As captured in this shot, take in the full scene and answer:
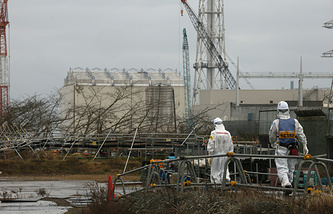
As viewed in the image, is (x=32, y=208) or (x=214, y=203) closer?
(x=214, y=203)

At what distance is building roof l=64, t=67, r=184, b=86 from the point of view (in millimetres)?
98188

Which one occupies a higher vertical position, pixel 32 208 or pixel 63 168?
pixel 32 208

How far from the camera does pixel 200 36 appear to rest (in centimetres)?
10238

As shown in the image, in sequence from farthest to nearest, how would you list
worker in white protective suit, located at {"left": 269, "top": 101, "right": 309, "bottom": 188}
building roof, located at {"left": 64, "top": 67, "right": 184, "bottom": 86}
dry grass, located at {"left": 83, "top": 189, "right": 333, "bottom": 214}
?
building roof, located at {"left": 64, "top": 67, "right": 184, "bottom": 86}
worker in white protective suit, located at {"left": 269, "top": 101, "right": 309, "bottom": 188}
dry grass, located at {"left": 83, "top": 189, "right": 333, "bottom": 214}

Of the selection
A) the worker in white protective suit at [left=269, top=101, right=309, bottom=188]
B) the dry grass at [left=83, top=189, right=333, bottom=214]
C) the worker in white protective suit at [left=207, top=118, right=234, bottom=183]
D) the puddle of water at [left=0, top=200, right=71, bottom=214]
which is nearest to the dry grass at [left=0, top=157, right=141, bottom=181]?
the puddle of water at [left=0, top=200, right=71, bottom=214]

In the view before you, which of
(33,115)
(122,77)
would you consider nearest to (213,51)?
(122,77)

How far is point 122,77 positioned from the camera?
102m

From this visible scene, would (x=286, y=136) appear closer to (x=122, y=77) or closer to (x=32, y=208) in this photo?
(x=32, y=208)

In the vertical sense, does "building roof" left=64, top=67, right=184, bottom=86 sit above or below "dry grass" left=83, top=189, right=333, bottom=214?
above

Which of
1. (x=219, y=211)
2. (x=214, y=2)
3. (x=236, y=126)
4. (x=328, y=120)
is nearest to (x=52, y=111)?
(x=328, y=120)

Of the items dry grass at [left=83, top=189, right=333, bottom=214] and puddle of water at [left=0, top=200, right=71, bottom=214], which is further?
puddle of water at [left=0, top=200, right=71, bottom=214]

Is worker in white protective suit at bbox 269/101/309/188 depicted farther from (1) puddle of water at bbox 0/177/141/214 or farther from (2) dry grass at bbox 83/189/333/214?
(1) puddle of water at bbox 0/177/141/214

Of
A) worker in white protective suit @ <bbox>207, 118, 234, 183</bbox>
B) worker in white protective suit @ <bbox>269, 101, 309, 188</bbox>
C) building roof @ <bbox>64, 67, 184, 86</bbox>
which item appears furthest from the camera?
building roof @ <bbox>64, 67, 184, 86</bbox>

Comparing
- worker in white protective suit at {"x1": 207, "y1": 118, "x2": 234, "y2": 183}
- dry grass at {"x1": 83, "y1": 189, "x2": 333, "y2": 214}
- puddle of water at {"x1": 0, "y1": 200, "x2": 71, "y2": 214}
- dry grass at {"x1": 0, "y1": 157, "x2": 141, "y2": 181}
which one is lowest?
dry grass at {"x1": 0, "y1": 157, "x2": 141, "y2": 181}
